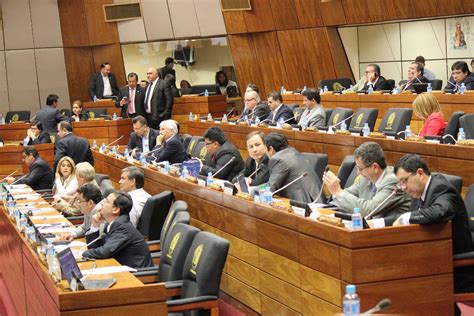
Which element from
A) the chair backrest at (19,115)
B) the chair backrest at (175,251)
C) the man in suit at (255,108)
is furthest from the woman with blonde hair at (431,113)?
the chair backrest at (19,115)

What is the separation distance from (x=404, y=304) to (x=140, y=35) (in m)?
12.8

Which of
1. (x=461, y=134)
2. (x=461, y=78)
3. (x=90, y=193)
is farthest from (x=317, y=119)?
(x=90, y=193)

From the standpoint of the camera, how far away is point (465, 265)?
4.25m

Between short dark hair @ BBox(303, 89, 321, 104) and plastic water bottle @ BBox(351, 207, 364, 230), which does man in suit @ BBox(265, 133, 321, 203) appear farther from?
short dark hair @ BBox(303, 89, 321, 104)

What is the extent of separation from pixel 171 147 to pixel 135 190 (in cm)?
206

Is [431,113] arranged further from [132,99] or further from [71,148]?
[132,99]

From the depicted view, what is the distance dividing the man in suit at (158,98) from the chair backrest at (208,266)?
807cm

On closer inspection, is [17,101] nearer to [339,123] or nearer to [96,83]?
[96,83]

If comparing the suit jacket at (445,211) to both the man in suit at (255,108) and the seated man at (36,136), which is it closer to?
the man in suit at (255,108)

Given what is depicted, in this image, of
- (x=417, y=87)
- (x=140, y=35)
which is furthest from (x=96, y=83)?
(x=417, y=87)

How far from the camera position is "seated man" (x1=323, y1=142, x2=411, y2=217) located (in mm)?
4609

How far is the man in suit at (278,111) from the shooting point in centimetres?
945

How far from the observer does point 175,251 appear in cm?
456

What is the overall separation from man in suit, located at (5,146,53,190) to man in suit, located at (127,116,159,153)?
3.04ft
